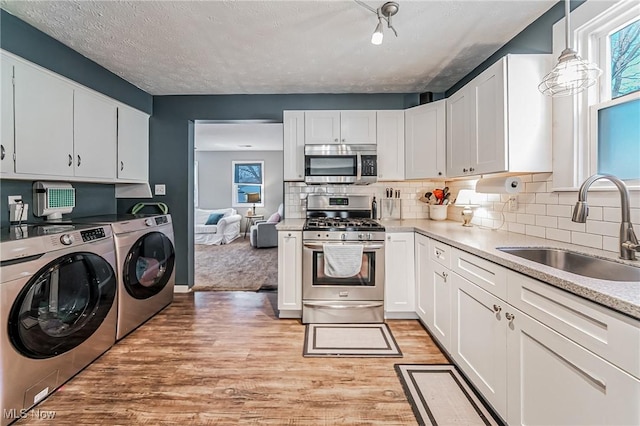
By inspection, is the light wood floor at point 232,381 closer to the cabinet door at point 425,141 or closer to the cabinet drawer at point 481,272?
the cabinet drawer at point 481,272

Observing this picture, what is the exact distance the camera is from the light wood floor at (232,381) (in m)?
1.60

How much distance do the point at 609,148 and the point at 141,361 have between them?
3.24 meters

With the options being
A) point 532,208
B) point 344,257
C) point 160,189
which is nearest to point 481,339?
point 532,208

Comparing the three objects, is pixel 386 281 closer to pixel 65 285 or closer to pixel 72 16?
pixel 65 285

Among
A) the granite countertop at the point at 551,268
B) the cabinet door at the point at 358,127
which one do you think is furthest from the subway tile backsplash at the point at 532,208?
the cabinet door at the point at 358,127

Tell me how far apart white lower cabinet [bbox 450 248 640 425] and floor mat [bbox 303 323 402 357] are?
650 mm

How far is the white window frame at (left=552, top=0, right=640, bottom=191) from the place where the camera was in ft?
5.04

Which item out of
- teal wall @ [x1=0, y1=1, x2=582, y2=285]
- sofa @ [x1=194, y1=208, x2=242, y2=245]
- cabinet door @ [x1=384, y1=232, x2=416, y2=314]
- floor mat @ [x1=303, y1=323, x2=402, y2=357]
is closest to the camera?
floor mat @ [x1=303, y1=323, x2=402, y2=357]

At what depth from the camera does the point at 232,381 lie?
1884 mm

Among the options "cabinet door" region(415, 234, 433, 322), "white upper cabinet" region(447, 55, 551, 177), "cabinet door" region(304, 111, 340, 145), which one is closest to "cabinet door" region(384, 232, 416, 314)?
"cabinet door" region(415, 234, 433, 322)

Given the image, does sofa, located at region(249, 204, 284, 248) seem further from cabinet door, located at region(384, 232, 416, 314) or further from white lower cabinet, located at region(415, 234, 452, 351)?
white lower cabinet, located at region(415, 234, 452, 351)

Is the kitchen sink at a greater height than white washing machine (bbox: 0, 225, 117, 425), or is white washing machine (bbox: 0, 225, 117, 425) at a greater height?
the kitchen sink

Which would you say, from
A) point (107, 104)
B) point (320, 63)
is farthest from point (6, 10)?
point (320, 63)

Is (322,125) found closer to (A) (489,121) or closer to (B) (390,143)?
(B) (390,143)
